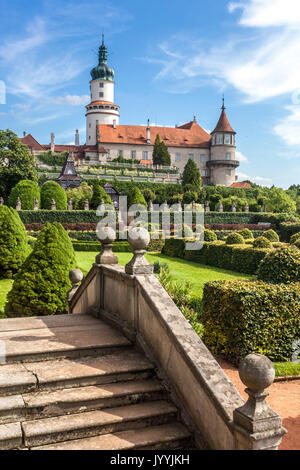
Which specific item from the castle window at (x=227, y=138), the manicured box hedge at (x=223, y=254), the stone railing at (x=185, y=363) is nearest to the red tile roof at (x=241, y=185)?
the castle window at (x=227, y=138)

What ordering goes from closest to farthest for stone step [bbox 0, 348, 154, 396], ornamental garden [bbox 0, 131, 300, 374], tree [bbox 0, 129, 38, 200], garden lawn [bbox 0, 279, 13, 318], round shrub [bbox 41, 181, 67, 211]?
stone step [bbox 0, 348, 154, 396] → ornamental garden [bbox 0, 131, 300, 374] → garden lawn [bbox 0, 279, 13, 318] → round shrub [bbox 41, 181, 67, 211] → tree [bbox 0, 129, 38, 200]

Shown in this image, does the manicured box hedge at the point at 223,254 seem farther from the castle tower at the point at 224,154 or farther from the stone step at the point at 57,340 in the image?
the castle tower at the point at 224,154

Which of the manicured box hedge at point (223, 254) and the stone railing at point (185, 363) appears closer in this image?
the stone railing at point (185, 363)

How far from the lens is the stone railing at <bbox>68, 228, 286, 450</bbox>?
328 cm

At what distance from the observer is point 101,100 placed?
86.8m

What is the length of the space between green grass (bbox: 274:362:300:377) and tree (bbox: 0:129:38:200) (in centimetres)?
4359

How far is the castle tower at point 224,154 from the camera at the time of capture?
78500 mm

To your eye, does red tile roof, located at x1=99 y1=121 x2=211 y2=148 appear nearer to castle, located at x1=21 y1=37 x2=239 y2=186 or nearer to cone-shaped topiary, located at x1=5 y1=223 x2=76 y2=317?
castle, located at x1=21 y1=37 x2=239 y2=186

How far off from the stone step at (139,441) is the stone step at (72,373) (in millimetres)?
629

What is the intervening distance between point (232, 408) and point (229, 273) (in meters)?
16.0

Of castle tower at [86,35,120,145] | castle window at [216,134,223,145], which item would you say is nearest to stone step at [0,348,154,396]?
castle window at [216,134,223,145]

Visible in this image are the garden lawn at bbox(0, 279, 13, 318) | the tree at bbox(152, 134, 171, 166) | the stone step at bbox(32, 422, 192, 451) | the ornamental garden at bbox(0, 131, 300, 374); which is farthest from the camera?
the tree at bbox(152, 134, 171, 166)

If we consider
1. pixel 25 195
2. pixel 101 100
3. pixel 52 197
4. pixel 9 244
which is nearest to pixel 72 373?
pixel 9 244
